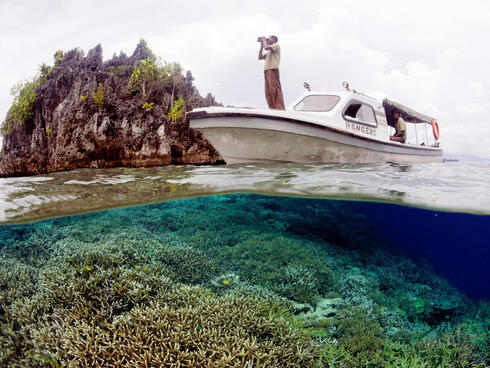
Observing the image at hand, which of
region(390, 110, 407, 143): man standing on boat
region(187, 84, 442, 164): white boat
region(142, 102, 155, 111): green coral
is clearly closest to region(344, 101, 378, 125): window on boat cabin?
region(187, 84, 442, 164): white boat

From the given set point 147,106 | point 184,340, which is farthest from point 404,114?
point 147,106

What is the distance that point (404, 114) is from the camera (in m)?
12.8

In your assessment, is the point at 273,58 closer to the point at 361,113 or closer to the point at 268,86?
the point at 268,86

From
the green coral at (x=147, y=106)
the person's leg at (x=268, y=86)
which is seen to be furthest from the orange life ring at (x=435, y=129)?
the green coral at (x=147, y=106)

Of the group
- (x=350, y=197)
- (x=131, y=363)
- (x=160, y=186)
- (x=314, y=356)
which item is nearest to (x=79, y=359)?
(x=131, y=363)

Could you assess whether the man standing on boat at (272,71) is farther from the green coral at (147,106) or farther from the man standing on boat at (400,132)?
the green coral at (147,106)

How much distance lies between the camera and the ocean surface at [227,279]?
411cm

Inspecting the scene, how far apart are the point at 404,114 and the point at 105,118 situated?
22.2m

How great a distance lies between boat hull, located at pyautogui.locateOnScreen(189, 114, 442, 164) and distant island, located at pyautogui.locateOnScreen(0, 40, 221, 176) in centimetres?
1508

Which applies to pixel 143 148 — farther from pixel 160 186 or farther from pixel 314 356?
pixel 314 356

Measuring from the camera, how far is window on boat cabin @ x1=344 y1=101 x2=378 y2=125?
32.7ft

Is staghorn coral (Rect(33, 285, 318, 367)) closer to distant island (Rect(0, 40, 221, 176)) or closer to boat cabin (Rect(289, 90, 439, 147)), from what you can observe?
boat cabin (Rect(289, 90, 439, 147))

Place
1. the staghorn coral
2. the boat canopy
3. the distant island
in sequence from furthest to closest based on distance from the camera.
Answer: the distant island < the boat canopy < the staghorn coral

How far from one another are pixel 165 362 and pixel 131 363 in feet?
1.34
